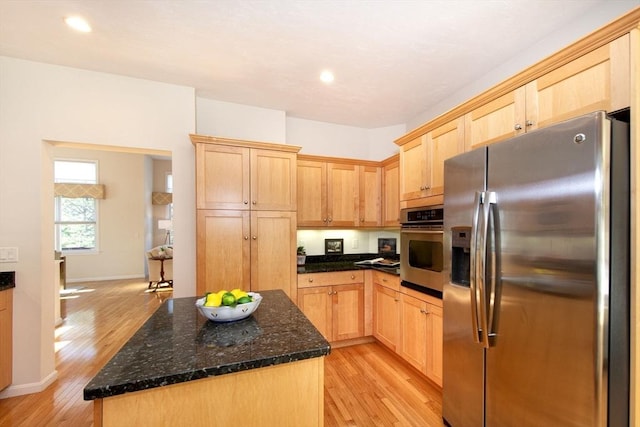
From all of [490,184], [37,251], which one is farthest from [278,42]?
[37,251]

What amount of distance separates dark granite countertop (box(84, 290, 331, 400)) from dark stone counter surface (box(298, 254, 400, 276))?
1.48 m

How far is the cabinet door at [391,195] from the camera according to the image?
3.21m

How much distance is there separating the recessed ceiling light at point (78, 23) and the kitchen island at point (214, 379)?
2092mm

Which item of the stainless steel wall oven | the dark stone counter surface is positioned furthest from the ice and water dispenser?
the dark stone counter surface

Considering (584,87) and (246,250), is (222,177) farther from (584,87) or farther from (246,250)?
(584,87)

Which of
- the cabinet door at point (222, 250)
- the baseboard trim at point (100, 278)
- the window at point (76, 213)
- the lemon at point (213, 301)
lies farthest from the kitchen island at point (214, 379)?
the window at point (76, 213)

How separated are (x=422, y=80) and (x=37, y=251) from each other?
3767 millimetres

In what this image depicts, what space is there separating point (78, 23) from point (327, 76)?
72.4 inches

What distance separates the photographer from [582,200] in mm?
1111

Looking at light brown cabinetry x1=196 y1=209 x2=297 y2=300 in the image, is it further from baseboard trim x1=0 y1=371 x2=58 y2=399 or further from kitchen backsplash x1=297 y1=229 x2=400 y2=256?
baseboard trim x1=0 y1=371 x2=58 y2=399

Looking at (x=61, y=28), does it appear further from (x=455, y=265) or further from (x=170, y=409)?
(x=455, y=265)

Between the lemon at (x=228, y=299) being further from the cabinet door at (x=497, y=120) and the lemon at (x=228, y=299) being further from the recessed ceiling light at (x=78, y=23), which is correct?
the recessed ceiling light at (x=78, y=23)

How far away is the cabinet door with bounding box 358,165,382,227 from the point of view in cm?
345

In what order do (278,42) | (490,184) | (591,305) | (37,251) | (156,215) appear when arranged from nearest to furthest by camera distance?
(591,305) < (490,184) < (278,42) < (37,251) < (156,215)
